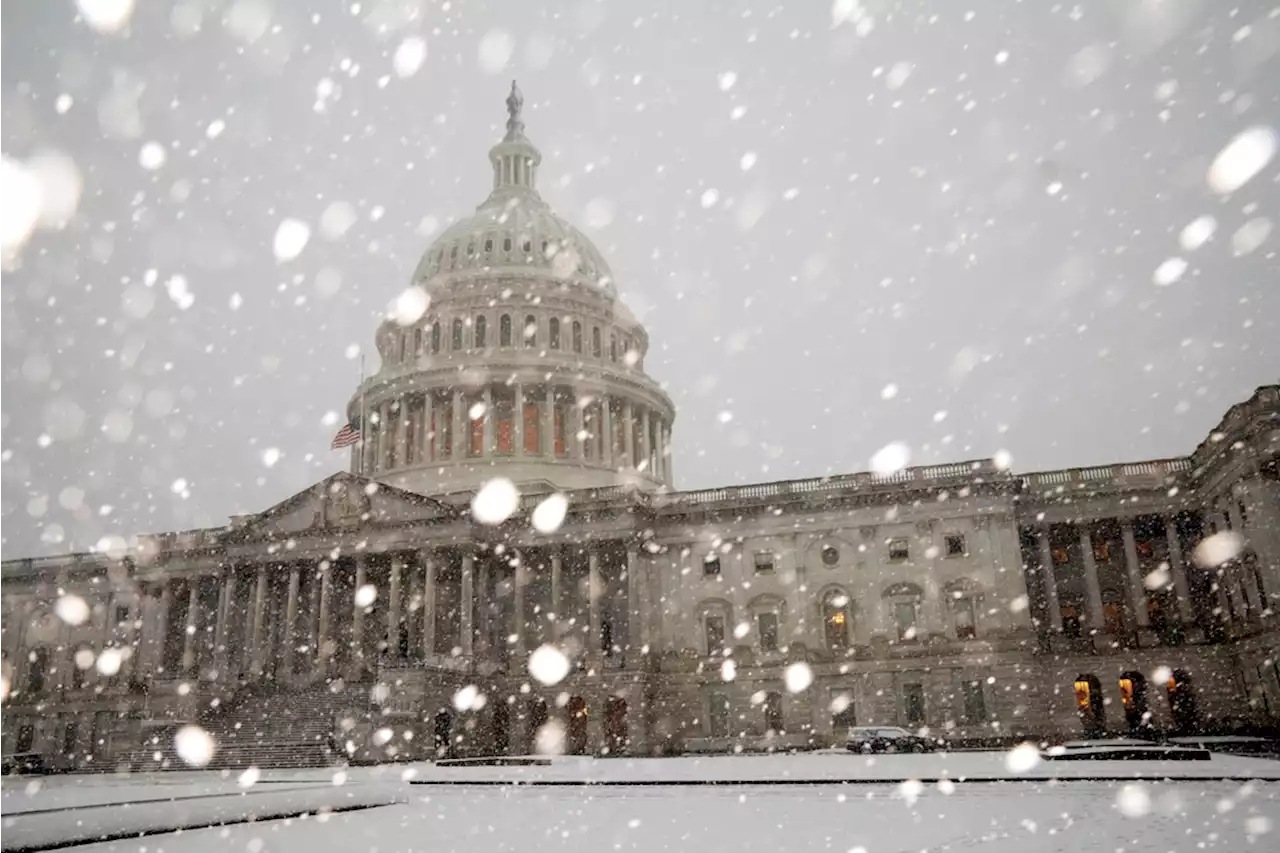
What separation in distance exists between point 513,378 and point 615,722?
1127 inches

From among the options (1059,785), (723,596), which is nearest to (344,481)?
(723,596)

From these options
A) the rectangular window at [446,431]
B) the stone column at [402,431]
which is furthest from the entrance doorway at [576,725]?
the stone column at [402,431]

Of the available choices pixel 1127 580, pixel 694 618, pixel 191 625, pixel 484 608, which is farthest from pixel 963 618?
pixel 191 625

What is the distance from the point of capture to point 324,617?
55031 mm

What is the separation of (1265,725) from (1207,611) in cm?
763

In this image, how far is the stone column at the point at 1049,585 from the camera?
4984 cm

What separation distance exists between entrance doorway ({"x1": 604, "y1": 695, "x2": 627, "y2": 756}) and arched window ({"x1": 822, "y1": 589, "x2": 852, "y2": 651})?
10.9m

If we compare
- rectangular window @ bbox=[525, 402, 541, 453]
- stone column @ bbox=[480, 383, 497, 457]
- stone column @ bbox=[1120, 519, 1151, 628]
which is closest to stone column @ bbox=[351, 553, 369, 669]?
stone column @ bbox=[480, 383, 497, 457]

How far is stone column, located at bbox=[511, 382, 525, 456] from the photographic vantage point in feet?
227

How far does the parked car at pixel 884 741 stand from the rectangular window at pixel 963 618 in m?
7.76

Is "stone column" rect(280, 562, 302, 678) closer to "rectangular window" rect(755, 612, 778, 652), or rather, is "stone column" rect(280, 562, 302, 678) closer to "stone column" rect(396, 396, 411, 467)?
"stone column" rect(396, 396, 411, 467)

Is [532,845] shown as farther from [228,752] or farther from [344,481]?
[344,481]

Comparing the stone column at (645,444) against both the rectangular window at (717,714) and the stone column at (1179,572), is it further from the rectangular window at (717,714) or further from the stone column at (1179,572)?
the stone column at (1179,572)

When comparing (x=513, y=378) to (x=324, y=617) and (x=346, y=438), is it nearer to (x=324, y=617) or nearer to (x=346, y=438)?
(x=346, y=438)
